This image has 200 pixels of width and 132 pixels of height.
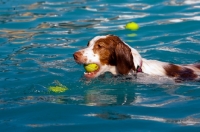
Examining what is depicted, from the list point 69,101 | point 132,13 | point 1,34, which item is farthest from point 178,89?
point 132,13

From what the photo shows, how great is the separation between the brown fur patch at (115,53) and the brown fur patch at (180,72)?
0.59 metres

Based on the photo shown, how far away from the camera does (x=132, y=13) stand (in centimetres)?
1302

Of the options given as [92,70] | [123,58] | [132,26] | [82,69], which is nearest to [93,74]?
[92,70]

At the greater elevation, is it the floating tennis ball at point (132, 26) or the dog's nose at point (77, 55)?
the floating tennis ball at point (132, 26)

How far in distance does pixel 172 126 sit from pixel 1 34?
6.33 metres

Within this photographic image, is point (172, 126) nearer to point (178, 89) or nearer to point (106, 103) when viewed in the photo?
point (106, 103)

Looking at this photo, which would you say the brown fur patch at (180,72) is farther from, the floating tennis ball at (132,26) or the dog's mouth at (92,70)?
the floating tennis ball at (132,26)

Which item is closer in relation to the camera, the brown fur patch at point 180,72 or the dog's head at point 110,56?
the dog's head at point 110,56

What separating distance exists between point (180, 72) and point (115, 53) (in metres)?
1.04

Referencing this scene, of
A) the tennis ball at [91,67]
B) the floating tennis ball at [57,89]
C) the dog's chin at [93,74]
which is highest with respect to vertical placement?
the tennis ball at [91,67]

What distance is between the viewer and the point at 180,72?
7723mm

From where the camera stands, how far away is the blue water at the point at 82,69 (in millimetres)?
5961

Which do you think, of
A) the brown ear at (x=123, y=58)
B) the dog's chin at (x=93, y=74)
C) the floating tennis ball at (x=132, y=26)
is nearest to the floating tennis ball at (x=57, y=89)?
the dog's chin at (x=93, y=74)

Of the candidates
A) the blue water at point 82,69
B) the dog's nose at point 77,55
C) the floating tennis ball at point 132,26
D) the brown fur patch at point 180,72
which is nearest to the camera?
the blue water at point 82,69
